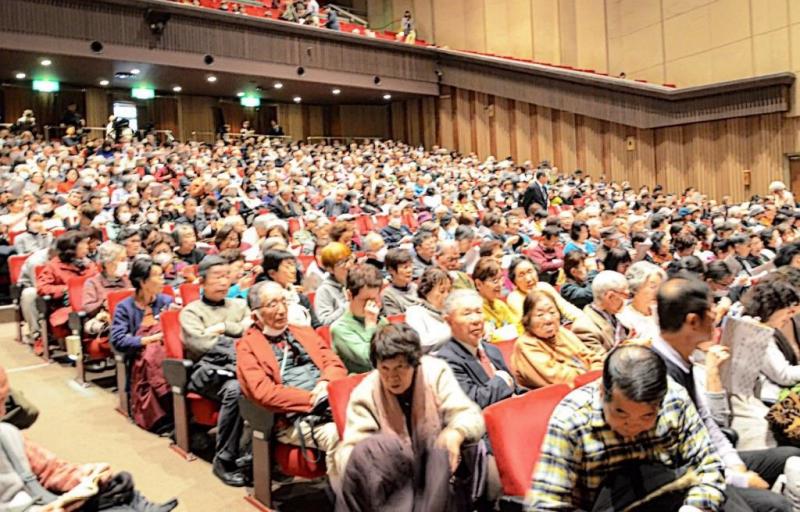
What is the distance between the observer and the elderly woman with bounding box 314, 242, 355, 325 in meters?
3.10

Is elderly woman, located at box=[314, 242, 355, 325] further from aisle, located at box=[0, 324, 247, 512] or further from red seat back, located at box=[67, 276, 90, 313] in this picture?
red seat back, located at box=[67, 276, 90, 313]

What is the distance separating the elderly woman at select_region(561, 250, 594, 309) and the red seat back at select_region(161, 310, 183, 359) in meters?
1.85

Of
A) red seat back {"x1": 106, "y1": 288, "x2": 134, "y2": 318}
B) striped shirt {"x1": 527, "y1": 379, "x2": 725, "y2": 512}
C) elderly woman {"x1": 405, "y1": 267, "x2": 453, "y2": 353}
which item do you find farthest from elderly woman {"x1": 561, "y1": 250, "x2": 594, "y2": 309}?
red seat back {"x1": 106, "y1": 288, "x2": 134, "y2": 318}

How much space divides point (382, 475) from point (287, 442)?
77 centimetres

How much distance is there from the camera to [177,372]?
263cm

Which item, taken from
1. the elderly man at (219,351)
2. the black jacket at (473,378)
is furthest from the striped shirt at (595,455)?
the elderly man at (219,351)

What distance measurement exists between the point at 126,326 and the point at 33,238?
232 centimetres

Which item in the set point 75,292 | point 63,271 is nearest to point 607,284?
point 75,292

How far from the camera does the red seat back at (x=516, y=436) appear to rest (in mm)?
1600

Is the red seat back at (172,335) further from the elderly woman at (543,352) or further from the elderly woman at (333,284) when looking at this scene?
the elderly woman at (543,352)

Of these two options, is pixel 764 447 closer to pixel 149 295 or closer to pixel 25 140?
pixel 149 295

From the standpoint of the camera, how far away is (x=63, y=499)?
61.5 inches

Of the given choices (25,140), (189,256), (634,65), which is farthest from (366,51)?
(189,256)

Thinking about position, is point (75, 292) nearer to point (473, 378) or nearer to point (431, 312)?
point (431, 312)
